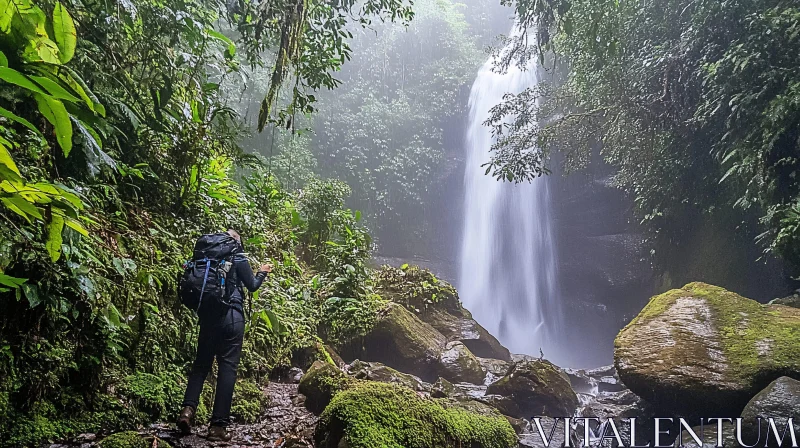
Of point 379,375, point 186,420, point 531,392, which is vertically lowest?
point 186,420

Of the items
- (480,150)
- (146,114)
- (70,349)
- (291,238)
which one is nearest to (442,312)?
(291,238)

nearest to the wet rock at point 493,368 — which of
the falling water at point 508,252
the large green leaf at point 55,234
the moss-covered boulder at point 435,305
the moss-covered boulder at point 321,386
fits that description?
the moss-covered boulder at point 435,305

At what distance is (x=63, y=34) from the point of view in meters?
1.50

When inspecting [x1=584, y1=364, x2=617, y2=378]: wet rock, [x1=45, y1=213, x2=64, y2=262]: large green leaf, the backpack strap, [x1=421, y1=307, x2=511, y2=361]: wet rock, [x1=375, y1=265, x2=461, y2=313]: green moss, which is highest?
[x1=375, y1=265, x2=461, y2=313]: green moss

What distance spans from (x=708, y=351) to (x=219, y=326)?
531 cm

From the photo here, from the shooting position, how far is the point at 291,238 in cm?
711

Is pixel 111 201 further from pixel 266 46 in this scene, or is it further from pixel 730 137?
pixel 730 137

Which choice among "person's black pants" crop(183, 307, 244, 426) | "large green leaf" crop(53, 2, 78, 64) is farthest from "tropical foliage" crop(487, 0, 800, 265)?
"large green leaf" crop(53, 2, 78, 64)

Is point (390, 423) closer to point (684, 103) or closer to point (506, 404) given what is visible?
point (506, 404)

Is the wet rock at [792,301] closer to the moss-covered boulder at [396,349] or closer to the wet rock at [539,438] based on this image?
the wet rock at [539,438]

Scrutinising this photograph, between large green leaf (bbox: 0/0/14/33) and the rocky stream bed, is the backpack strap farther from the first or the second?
large green leaf (bbox: 0/0/14/33)

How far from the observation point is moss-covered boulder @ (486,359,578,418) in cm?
606

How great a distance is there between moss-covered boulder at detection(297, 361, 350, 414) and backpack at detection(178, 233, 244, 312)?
4.87 ft

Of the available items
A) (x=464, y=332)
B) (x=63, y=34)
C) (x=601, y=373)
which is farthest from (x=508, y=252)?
(x=63, y=34)
